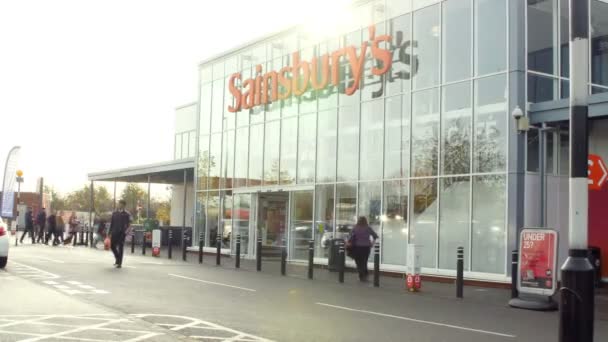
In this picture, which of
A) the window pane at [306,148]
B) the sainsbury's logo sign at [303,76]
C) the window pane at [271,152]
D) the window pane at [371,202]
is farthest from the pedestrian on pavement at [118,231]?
the sainsbury's logo sign at [303,76]

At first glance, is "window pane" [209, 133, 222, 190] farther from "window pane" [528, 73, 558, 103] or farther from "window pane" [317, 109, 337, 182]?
"window pane" [528, 73, 558, 103]

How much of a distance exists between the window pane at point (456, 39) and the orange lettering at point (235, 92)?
11.9 meters

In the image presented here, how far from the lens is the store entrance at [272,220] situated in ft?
90.0

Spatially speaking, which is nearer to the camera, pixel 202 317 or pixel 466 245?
pixel 202 317

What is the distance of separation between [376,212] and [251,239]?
780 cm

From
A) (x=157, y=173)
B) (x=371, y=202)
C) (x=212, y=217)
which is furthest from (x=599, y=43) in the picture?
(x=157, y=173)

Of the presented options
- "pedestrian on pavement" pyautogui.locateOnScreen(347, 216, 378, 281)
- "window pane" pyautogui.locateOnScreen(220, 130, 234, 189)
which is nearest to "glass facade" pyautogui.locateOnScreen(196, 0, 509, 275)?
"window pane" pyautogui.locateOnScreen(220, 130, 234, 189)

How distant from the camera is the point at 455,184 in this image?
19250 mm

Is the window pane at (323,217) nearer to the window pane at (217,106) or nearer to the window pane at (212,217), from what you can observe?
the window pane at (212,217)

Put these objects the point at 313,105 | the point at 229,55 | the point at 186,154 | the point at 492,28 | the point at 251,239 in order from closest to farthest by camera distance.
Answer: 1. the point at 492,28
2. the point at 313,105
3. the point at 251,239
4. the point at 229,55
5. the point at 186,154

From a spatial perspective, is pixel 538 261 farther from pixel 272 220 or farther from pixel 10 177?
pixel 10 177

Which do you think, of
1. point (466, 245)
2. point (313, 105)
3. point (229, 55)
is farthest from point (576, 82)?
point (229, 55)

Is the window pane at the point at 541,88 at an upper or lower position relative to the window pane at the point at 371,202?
upper

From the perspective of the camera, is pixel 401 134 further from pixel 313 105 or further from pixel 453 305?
pixel 453 305
